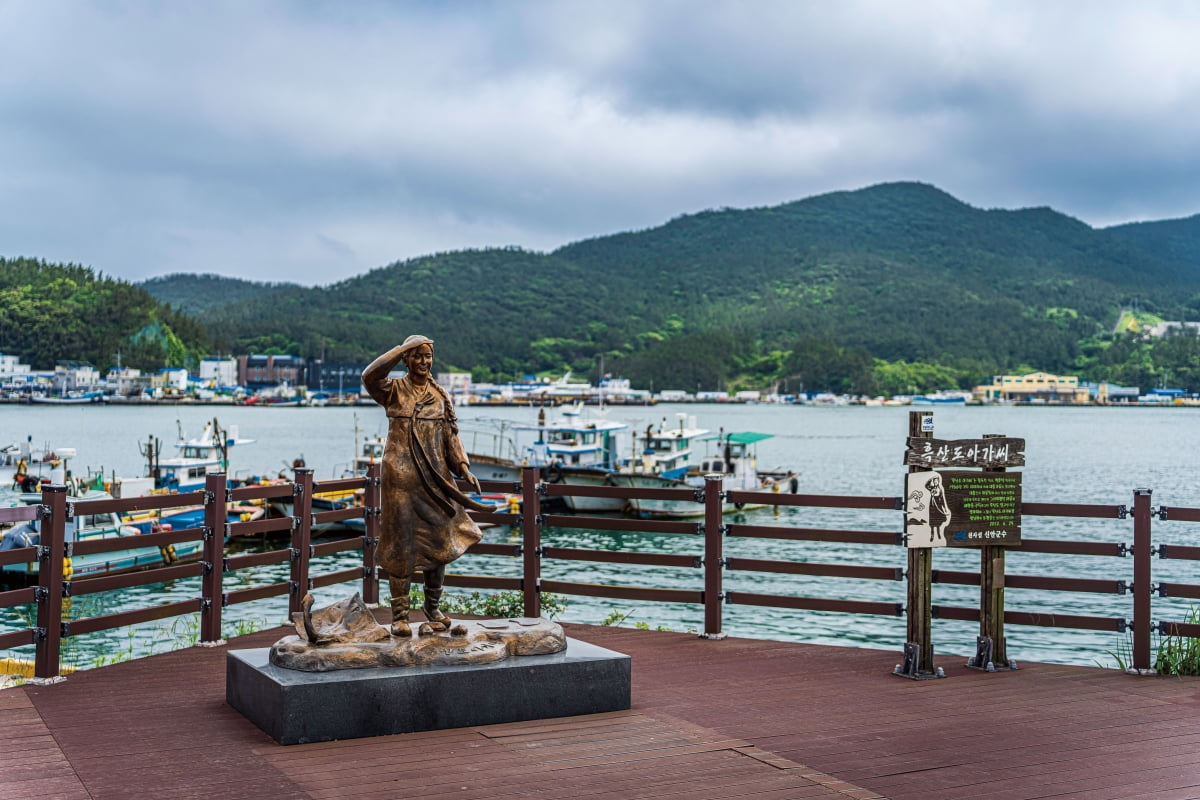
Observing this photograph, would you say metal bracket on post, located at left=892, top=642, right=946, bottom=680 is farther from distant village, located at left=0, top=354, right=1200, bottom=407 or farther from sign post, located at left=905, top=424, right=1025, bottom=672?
distant village, located at left=0, top=354, right=1200, bottom=407

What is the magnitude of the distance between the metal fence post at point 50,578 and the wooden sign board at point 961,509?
5.38 metres

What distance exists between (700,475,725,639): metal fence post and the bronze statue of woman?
2447mm

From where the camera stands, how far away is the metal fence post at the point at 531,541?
28.5ft

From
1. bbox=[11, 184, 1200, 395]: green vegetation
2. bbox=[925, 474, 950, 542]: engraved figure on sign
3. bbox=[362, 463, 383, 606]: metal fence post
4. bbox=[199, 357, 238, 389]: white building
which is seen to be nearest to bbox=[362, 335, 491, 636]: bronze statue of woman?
bbox=[362, 463, 383, 606]: metal fence post

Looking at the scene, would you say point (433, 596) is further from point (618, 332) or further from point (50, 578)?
point (618, 332)

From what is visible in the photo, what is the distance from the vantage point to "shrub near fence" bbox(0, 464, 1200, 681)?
22.6 feet

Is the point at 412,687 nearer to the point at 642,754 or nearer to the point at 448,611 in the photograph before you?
the point at 642,754

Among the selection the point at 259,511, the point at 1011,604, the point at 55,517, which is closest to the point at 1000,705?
the point at 55,517

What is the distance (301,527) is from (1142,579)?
6.13 m

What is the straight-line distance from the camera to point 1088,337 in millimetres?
171375

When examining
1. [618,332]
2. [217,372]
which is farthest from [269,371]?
[618,332]

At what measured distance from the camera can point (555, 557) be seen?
28.0 feet

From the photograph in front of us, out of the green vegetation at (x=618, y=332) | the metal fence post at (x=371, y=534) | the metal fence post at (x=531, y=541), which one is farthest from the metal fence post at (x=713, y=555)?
the green vegetation at (x=618, y=332)

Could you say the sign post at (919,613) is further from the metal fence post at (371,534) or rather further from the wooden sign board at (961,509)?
the metal fence post at (371,534)
